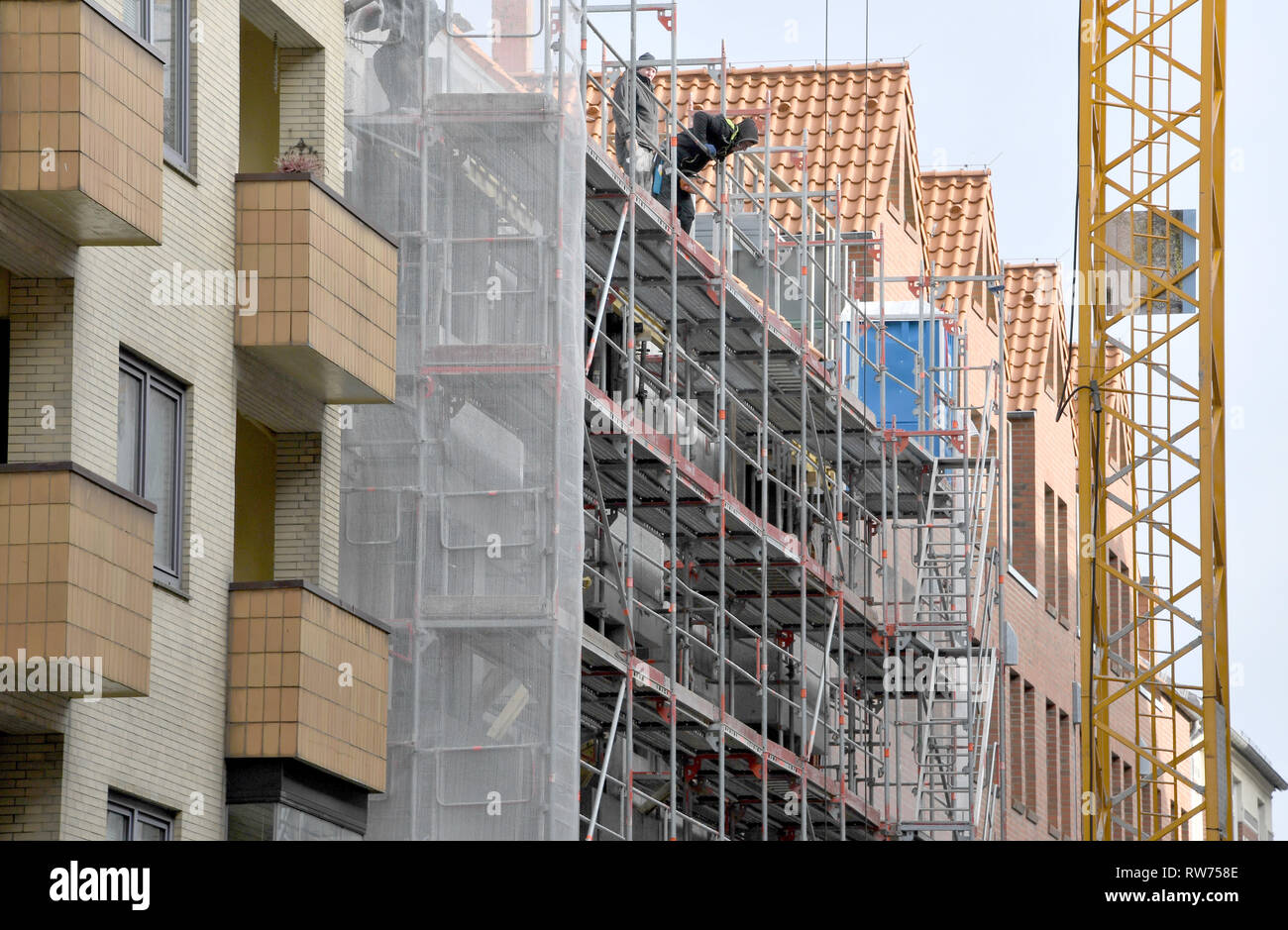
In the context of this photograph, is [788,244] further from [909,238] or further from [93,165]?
[93,165]

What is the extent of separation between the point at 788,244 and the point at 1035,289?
51.8 feet

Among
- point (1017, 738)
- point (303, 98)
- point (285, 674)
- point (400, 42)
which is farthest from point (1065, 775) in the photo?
point (285, 674)

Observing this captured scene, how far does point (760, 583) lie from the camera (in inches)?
1205

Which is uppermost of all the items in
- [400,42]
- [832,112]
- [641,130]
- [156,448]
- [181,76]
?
[832,112]

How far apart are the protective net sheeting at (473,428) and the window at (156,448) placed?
3.25m

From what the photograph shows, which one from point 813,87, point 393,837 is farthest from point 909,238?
point 393,837

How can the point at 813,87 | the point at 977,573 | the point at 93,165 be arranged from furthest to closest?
1. the point at 813,87
2. the point at 977,573
3. the point at 93,165

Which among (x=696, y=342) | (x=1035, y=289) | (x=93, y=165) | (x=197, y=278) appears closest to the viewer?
(x=93, y=165)

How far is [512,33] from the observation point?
24.5 m

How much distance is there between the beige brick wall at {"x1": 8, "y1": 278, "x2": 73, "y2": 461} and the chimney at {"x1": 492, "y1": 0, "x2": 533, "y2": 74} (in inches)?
271

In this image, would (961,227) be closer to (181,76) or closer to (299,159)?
(299,159)

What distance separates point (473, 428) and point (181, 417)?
3.95 metres
